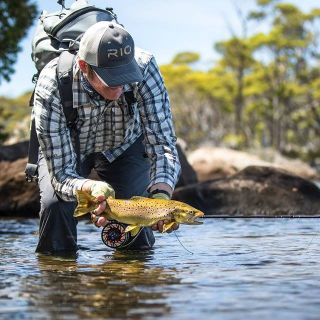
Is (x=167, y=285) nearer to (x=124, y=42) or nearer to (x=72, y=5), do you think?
(x=124, y=42)

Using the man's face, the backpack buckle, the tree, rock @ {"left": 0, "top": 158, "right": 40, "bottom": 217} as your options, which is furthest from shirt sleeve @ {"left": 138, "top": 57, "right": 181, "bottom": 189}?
the tree

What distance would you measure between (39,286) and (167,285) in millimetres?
787

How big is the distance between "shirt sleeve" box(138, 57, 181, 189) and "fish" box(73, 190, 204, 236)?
491mm

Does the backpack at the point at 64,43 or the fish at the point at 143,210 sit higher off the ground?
the backpack at the point at 64,43

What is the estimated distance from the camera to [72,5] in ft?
23.7

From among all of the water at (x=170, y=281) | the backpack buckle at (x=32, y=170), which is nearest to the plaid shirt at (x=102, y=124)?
the backpack buckle at (x=32, y=170)

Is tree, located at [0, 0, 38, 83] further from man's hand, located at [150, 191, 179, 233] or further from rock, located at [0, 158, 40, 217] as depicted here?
man's hand, located at [150, 191, 179, 233]

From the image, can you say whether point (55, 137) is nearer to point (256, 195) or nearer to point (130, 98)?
point (130, 98)

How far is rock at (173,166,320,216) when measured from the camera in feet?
45.3

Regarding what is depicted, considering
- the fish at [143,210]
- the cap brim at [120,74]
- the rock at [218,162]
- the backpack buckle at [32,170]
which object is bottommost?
the fish at [143,210]

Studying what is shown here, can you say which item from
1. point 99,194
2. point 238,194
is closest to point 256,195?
point 238,194

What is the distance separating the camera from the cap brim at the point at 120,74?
19.5 feet

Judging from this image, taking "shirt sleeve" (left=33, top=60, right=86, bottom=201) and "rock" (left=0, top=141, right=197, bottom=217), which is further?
"rock" (left=0, top=141, right=197, bottom=217)

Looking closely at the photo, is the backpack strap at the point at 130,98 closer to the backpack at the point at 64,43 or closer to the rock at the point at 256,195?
the backpack at the point at 64,43
